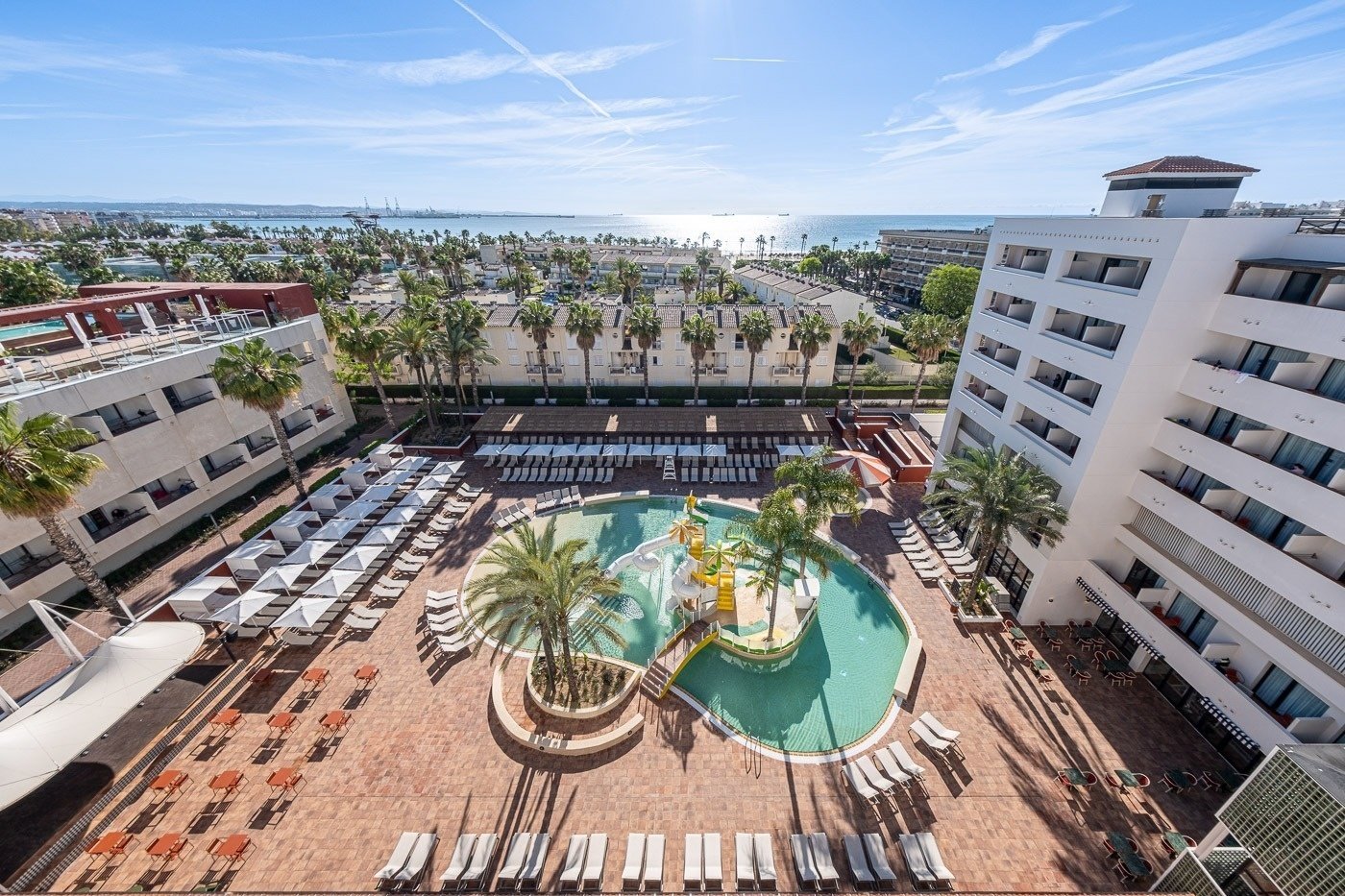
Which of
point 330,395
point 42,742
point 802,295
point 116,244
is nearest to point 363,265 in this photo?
point 116,244

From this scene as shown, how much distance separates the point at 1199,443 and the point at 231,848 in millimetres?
34496

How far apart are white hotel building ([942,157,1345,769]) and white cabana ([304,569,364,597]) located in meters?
32.0

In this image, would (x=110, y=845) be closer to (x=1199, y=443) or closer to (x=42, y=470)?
(x=42, y=470)

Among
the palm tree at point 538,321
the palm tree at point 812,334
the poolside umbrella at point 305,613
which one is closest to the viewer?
the poolside umbrella at point 305,613

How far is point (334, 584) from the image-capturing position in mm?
23094

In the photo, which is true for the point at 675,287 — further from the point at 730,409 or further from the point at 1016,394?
the point at 1016,394

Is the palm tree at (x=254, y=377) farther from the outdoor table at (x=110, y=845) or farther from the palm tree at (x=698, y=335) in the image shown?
the palm tree at (x=698, y=335)

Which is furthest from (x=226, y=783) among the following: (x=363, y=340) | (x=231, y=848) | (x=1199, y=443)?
(x=1199, y=443)

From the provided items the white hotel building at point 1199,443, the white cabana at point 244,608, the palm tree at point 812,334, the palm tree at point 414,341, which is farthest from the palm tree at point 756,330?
the white cabana at point 244,608

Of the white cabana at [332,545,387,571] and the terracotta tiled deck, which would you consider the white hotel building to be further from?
the white cabana at [332,545,387,571]

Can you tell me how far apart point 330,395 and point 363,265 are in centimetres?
9427

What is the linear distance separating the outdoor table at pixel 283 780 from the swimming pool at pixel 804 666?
37.2 feet

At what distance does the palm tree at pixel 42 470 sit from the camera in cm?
1719

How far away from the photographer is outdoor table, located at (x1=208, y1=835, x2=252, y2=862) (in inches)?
575
